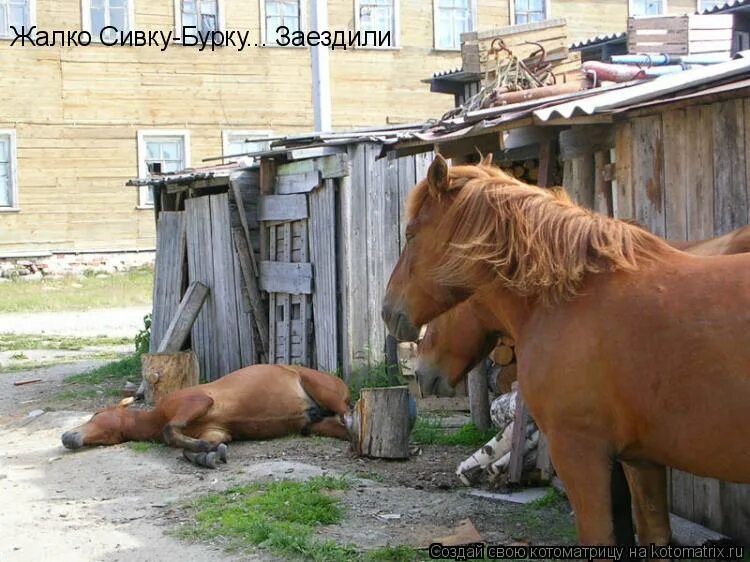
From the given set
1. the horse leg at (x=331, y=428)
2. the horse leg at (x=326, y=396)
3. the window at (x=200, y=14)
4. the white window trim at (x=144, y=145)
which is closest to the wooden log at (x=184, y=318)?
the horse leg at (x=326, y=396)

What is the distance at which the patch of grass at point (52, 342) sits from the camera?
17.1m

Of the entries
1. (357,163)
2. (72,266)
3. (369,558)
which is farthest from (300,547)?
(72,266)

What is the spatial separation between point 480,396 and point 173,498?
2.92 metres

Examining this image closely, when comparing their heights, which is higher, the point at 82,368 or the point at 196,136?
the point at 196,136

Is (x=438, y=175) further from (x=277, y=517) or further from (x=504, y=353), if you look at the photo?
(x=504, y=353)

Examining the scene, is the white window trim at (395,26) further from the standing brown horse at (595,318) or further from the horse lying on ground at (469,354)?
the standing brown horse at (595,318)

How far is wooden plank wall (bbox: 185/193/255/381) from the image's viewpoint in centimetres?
1291

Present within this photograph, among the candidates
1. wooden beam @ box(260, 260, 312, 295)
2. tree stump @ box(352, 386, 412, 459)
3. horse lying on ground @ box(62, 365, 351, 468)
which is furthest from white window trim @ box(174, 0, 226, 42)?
tree stump @ box(352, 386, 412, 459)

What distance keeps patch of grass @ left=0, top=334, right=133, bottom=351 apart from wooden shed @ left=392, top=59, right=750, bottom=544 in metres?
11.8

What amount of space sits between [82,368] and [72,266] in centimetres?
1256

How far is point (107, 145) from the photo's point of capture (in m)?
27.0

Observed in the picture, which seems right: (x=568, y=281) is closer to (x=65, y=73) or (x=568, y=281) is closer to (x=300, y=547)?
(x=300, y=547)

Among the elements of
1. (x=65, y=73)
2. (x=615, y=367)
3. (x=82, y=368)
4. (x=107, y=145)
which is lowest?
(x=82, y=368)

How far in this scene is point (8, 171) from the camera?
26406 mm
